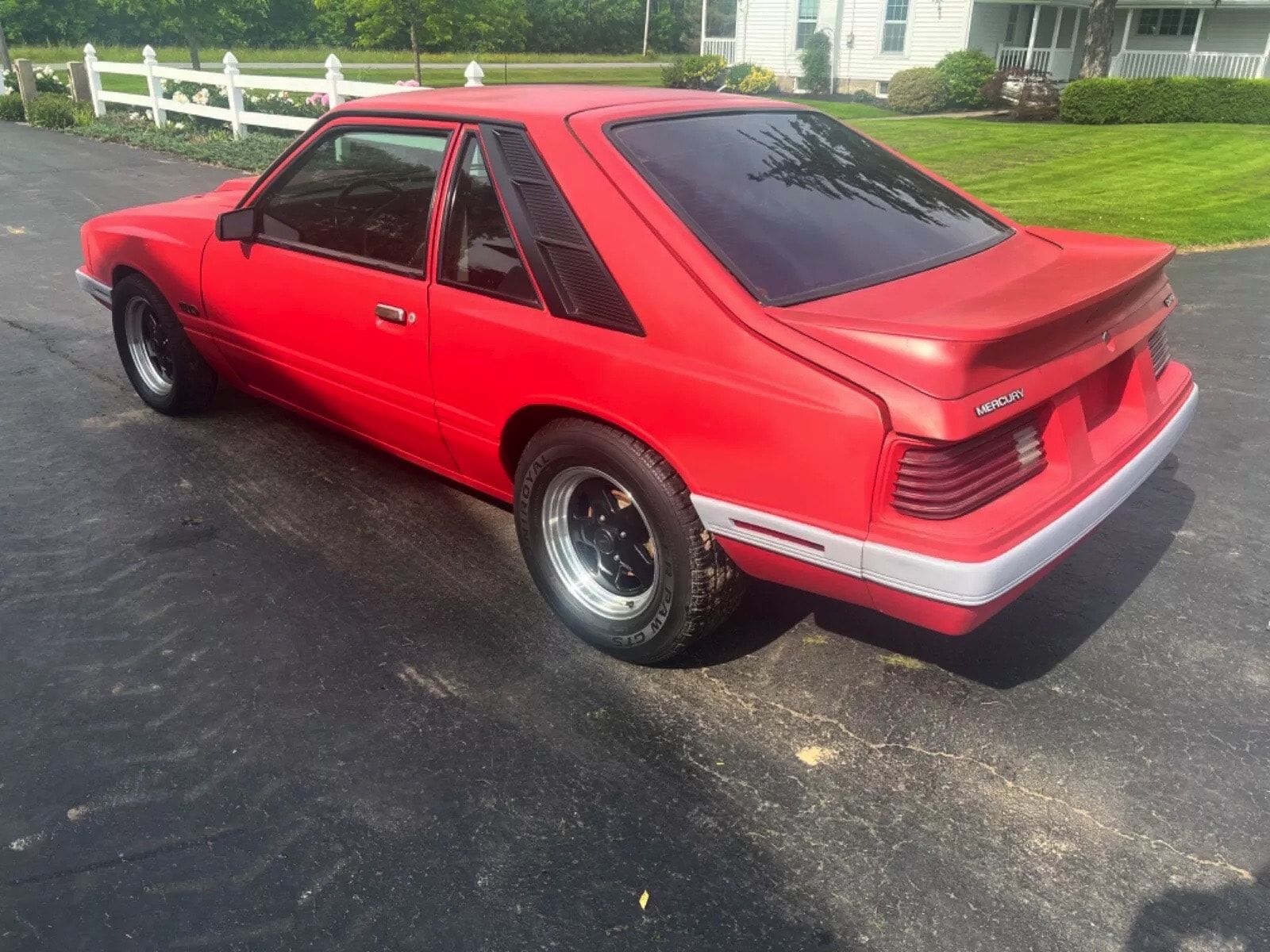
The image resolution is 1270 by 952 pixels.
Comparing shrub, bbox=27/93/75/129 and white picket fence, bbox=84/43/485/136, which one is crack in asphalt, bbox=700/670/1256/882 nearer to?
white picket fence, bbox=84/43/485/136

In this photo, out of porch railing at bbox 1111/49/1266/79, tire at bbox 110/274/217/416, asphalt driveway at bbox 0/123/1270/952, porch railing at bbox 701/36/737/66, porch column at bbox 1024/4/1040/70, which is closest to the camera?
asphalt driveway at bbox 0/123/1270/952

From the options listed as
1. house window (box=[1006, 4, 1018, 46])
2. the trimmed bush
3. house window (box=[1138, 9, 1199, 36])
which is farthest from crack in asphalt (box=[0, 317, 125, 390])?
house window (box=[1138, 9, 1199, 36])

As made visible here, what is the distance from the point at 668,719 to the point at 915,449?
113 centimetres

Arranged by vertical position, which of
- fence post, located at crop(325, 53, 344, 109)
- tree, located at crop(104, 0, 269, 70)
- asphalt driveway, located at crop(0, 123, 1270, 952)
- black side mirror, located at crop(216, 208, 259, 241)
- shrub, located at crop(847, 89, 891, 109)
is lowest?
asphalt driveway, located at crop(0, 123, 1270, 952)

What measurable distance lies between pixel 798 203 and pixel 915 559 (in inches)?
52.2

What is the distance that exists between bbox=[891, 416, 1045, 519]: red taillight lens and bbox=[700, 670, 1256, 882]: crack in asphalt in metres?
0.77

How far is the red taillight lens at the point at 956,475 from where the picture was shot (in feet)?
7.99

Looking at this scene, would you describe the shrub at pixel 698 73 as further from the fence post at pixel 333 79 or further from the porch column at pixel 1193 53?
the fence post at pixel 333 79

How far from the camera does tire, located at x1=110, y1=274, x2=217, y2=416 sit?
495cm

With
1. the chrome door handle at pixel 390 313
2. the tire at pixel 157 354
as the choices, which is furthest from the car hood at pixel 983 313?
the tire at pixel 157 354

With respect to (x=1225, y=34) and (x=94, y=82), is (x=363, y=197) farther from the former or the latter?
(x=1225, y=34)

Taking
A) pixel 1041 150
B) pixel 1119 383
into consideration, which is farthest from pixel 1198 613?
pixel 1041 150

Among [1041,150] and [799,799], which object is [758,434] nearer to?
[799,799]

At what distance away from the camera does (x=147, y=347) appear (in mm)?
5297
